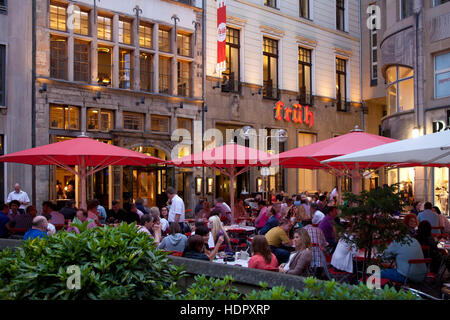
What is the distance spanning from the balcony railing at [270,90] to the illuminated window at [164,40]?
6175 millimetres

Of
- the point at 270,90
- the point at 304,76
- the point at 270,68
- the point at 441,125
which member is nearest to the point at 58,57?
the point at 270,90

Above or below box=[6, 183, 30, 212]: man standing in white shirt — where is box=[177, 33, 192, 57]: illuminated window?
above

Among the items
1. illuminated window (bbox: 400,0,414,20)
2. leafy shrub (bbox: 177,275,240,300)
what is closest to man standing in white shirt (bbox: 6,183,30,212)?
leafy shrub (bbox: 177,275,240,300)

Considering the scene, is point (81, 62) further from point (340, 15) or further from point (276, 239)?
point (340, 15)

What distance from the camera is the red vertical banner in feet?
73.6

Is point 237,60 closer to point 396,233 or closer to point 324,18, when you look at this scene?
point 324,18

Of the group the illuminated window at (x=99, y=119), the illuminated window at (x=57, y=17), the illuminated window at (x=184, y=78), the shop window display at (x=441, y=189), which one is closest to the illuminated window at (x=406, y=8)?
the shop window display at (x=441, y=189)

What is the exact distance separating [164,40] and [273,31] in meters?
6.88

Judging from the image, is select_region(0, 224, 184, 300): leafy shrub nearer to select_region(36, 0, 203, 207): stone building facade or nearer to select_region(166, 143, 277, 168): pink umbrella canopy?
select_region(166, 143, 277, 168): pink umbrella canopy

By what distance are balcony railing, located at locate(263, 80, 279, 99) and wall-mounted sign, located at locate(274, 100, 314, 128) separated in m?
0.48

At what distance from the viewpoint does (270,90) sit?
2592 cm

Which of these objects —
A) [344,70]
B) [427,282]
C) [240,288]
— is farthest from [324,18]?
[240,288]

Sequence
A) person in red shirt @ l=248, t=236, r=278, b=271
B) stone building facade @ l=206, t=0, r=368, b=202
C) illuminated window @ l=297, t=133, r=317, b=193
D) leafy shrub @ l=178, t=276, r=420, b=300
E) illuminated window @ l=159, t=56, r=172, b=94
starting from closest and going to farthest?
leafy shrub @ l=178, t=276, r=420, b=300, person in red shirt @ l=248, t=236, r=278, b=271, illuminated window @ l=159, t=56, r=172, b=94, stone building facade @ l=206, t=0, r=368, b=202, illuminated window @ l=297, t=133, r=317, b=193
